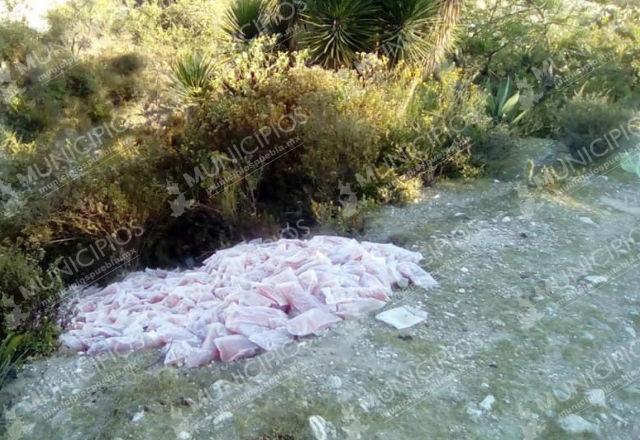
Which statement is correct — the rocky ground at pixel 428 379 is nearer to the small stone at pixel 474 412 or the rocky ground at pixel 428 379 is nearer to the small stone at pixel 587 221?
the small stone at pixel 474 412

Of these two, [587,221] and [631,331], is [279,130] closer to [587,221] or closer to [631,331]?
[587,221]

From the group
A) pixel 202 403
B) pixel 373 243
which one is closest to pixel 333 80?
pixel 373 243

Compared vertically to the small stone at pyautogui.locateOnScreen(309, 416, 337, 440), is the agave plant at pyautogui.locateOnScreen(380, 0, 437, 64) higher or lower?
higher

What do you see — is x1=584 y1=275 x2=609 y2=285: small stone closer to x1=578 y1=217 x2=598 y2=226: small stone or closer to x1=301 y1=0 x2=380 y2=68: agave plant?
x1=578 y1=217 x2=598 y2=226: small stone

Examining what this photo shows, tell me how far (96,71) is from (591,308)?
9.39m

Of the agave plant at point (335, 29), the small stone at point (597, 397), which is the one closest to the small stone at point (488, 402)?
the small stone at point (597, 397)

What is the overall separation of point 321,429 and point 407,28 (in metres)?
6.12

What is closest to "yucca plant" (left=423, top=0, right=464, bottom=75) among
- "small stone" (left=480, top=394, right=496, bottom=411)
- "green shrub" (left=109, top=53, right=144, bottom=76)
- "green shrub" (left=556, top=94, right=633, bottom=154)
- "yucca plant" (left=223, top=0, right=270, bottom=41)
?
"green shrub" (left=556, top=94, right=633, bottom=154)

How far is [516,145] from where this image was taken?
721 cm

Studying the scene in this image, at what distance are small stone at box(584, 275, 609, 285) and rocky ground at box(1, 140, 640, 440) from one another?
17 mm

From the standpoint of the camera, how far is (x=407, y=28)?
7781 millimetres

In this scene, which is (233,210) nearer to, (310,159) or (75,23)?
(310,159)

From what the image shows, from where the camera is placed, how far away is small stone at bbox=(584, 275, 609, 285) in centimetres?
452

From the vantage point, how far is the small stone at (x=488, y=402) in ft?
10.4
